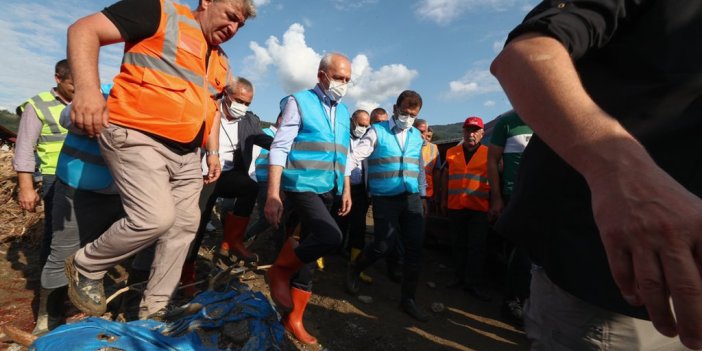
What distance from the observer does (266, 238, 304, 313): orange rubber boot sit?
2.68 meters

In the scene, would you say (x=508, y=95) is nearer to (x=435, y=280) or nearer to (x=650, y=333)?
(x=650, y=333)

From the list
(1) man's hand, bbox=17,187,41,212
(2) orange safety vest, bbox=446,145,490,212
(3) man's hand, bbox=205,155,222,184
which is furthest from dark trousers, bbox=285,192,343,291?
(2) orange safety vest, bbox=446,145,490,212

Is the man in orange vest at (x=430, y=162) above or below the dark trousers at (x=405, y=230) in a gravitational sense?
above

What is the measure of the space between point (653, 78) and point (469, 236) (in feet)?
12.3

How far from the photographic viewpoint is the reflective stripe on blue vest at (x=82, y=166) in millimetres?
2293

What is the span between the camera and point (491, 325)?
11.7ft

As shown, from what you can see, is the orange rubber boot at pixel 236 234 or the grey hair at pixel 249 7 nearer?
the grey hair at pixel 249 7

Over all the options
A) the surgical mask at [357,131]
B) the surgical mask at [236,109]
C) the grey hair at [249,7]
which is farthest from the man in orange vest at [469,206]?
the grey hair at [249,7]

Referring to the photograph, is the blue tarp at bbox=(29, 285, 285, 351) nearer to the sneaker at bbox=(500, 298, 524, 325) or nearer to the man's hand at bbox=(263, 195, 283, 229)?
the man's hand at bbox=(263, 195, 283, 229)

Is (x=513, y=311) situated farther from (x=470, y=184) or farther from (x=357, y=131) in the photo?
(x=357, y=131)

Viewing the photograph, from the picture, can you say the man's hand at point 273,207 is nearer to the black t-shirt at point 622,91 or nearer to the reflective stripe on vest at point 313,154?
the reflective stripe on vest at point 313,154

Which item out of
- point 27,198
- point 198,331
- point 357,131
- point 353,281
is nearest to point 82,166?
point 27,198

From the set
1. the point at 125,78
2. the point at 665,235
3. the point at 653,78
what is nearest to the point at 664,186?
the point at 665,235

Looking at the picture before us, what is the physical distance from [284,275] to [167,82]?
1618mm
